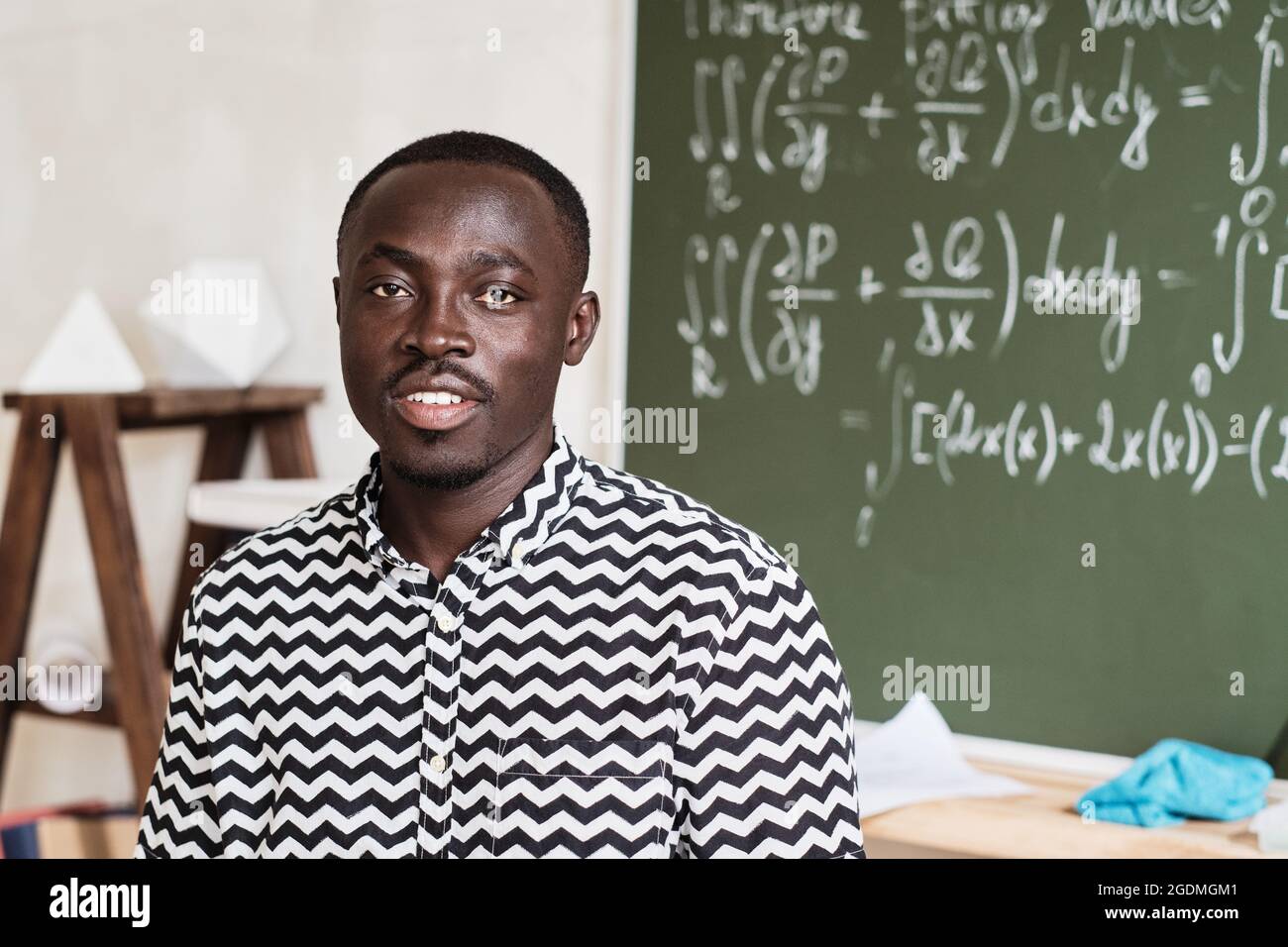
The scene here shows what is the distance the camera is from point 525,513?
2.80ft

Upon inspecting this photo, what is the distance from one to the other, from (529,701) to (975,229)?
1.29 metres

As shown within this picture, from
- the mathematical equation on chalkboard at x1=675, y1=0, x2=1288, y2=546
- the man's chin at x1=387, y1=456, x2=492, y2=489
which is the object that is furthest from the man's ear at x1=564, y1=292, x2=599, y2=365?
the mathematical equation on chalkboard at x1=675, y1=0, x2=1288, y2=546

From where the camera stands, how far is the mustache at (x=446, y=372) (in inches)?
31.2

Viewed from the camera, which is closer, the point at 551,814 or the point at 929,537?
the point at 551,814

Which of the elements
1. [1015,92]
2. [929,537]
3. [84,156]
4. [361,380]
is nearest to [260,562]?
[361,380]

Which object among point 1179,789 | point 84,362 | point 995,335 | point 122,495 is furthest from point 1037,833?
point 84,362

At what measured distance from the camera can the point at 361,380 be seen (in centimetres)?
82

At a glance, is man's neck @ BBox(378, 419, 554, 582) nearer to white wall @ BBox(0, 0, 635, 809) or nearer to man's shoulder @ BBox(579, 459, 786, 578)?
man's shoulder @ BBox(579, 459, 786, 578)

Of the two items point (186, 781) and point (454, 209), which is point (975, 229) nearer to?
point (454, 209)

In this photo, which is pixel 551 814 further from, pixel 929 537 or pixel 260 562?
pixel 929 537

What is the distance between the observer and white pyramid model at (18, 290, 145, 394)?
7.00 feet

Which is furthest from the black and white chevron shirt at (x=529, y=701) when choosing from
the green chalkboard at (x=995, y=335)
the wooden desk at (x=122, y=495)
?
the wooden desk at (x=122, y=495)

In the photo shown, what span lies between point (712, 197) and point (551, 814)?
140cm

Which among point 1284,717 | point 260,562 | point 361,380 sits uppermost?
point 361,380
